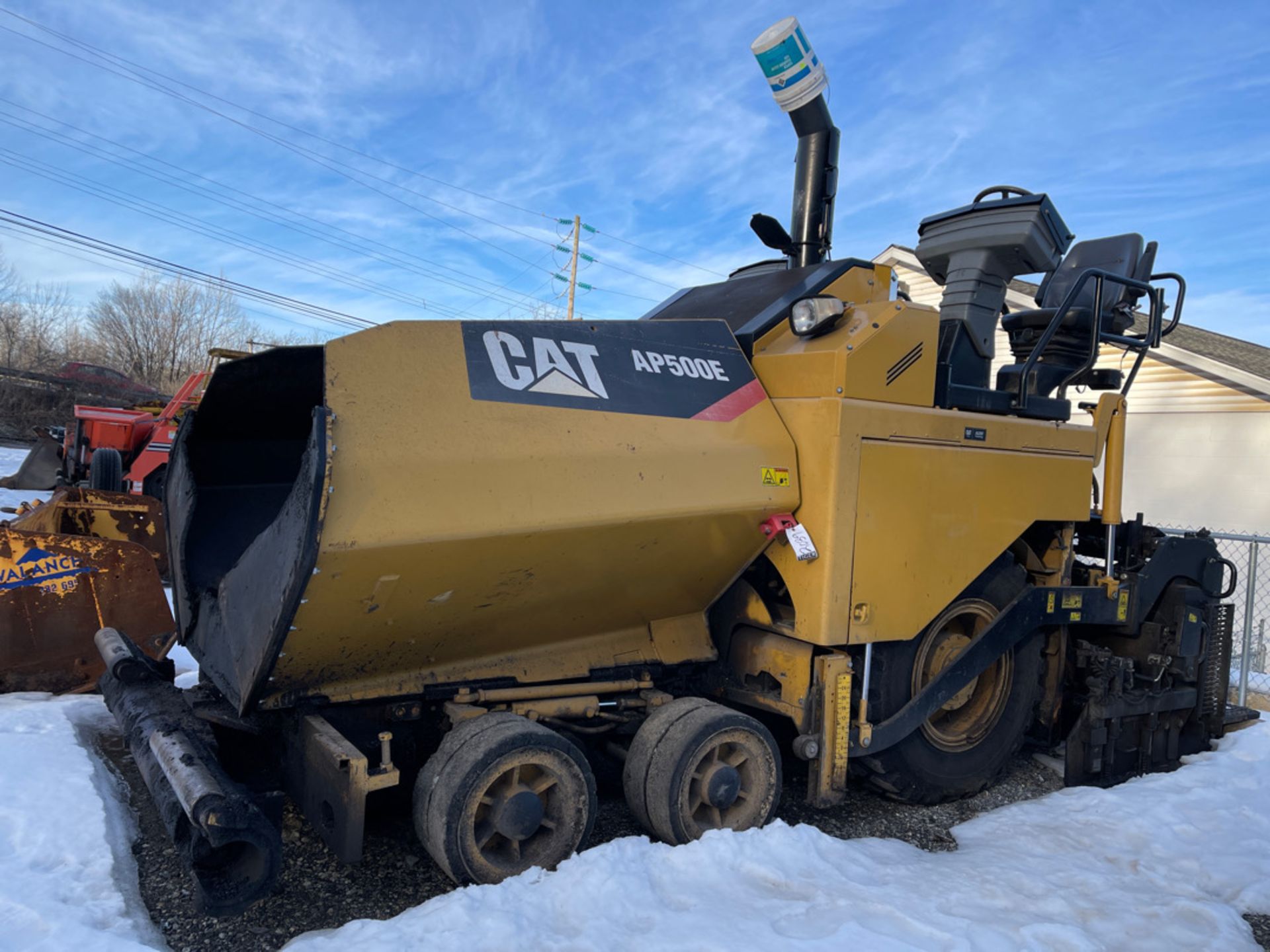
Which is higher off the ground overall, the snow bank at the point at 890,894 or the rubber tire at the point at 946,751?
the rubber tire at the point at 946,751

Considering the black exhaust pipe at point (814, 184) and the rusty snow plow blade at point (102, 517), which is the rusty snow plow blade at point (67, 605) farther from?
the black exhaust pipe at point (814, 184)

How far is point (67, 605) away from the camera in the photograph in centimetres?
487

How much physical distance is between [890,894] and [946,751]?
1.53 meters

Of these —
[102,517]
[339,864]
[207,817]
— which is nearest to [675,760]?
[339,864]

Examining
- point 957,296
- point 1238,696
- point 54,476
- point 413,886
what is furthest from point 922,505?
point 54,476

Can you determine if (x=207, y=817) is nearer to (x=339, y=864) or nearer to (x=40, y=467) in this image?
(x=339, y=864)

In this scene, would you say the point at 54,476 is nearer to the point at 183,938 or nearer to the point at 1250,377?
the point at 183,938

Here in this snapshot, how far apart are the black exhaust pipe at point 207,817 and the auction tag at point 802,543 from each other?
7.27 ft

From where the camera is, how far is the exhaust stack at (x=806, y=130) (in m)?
4.92

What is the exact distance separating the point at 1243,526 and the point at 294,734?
45.9ft

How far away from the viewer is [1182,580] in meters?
5.50

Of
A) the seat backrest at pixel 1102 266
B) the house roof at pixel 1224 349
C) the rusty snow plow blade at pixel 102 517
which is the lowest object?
the rusty snow plow blade at pixel 102 517

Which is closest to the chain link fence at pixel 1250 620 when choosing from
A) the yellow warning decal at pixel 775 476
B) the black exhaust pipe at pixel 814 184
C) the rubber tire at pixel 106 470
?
the black exhaust pipe at pixel 814 184

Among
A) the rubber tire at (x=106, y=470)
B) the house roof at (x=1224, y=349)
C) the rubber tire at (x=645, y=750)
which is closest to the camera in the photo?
the rubber tire at (x=645, y=750)
